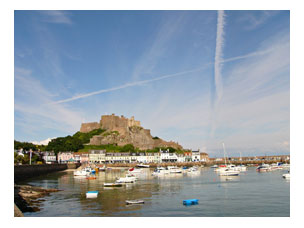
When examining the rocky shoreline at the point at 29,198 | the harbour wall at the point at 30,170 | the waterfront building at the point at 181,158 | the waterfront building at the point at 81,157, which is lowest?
the waterfront building at the point at 181,158

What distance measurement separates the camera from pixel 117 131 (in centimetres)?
11656

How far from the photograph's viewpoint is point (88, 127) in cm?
12462

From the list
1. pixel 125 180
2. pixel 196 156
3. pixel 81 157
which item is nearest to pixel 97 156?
pixel 81 157

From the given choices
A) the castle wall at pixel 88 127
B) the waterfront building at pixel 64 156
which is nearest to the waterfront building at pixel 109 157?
the waterfront building at pixel 64 156

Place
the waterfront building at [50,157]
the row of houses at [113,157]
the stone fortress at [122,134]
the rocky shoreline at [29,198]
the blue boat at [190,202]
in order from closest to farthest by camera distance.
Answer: the rocky shoreline at [29,198]
the blue boat at [190,202]
the waterfront building at [50,157]
the row of houses at [113,157]
the stone fortress at [122,134]

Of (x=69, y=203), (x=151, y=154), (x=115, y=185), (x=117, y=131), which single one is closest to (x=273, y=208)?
(x=69, y=203)

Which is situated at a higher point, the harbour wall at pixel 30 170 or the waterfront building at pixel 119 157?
the harbour wall at pixel 30 170

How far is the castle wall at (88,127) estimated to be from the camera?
12356 cm

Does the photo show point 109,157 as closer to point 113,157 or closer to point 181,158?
point 113,157

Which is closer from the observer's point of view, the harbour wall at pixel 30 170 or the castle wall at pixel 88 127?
the harbour wall at pixel 30 170

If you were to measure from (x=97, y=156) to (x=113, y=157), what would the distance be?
17.5 ft

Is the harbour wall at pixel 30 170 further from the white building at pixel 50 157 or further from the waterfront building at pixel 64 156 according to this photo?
the waterfront building at pixel 64 156

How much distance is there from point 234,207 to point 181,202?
11.5ft
